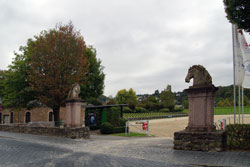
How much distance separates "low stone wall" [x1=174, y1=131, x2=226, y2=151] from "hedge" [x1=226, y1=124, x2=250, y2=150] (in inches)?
9.6

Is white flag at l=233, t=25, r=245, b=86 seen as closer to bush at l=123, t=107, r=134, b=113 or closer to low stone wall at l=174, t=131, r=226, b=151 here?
low stone wall at l=174, t=131, r=226, b=151

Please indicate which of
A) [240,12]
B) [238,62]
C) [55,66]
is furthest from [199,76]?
[55,66]

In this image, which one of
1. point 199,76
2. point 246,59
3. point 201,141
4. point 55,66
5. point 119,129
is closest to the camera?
point 201,141

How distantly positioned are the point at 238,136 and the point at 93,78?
744 inches

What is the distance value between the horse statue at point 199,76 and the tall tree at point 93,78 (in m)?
16.0

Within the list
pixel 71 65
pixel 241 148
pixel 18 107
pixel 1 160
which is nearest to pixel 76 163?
pixel 1 160

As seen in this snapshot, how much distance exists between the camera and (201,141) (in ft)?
31.4

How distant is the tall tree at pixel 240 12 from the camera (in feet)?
27.7

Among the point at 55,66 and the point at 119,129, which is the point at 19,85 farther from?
the point at 119,129

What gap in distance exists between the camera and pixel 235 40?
12.0m

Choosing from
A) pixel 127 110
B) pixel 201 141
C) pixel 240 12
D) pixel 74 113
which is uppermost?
pixel 240 12

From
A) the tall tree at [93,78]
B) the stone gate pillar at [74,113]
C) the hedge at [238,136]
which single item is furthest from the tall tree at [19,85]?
the hedge at [238,136]

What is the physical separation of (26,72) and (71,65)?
513 centimetres

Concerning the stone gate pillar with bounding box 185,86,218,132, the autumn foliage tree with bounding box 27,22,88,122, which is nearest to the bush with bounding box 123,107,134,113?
the autumn foliage tree with bounding box 27,22,88,122
